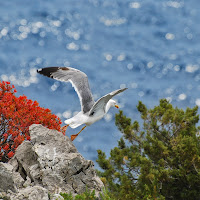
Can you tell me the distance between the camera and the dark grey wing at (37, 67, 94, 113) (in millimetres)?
11172

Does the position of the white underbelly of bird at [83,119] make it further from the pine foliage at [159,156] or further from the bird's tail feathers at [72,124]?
the pine foliage at [159,156]

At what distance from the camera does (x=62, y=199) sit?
844 cm

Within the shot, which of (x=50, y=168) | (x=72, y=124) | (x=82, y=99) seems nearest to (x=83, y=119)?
(x=72, y=124)

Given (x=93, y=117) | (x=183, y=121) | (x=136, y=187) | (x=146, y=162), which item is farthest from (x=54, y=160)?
(x=183, y=121)

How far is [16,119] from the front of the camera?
1123cm

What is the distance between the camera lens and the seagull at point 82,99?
34.3 ft

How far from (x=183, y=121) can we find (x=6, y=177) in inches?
379

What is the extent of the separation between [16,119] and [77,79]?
7.47 ft

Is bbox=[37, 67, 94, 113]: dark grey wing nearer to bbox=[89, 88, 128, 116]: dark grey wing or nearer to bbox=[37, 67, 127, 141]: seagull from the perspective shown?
bbox=[37, 67, 127, 141]: seagull

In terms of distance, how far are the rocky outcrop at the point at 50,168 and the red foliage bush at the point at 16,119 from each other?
3.63ft

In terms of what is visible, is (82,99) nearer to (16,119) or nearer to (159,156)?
(16,119)

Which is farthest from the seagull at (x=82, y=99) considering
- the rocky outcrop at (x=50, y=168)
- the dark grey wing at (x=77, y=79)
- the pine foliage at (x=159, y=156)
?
the pine foliage at (x=159, y=156)

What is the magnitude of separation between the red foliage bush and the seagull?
0.73 meters

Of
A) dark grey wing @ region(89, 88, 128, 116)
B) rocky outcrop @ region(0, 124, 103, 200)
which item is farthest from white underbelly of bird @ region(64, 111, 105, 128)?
rocky outcrop @ region(0, 124, 103, 200)
